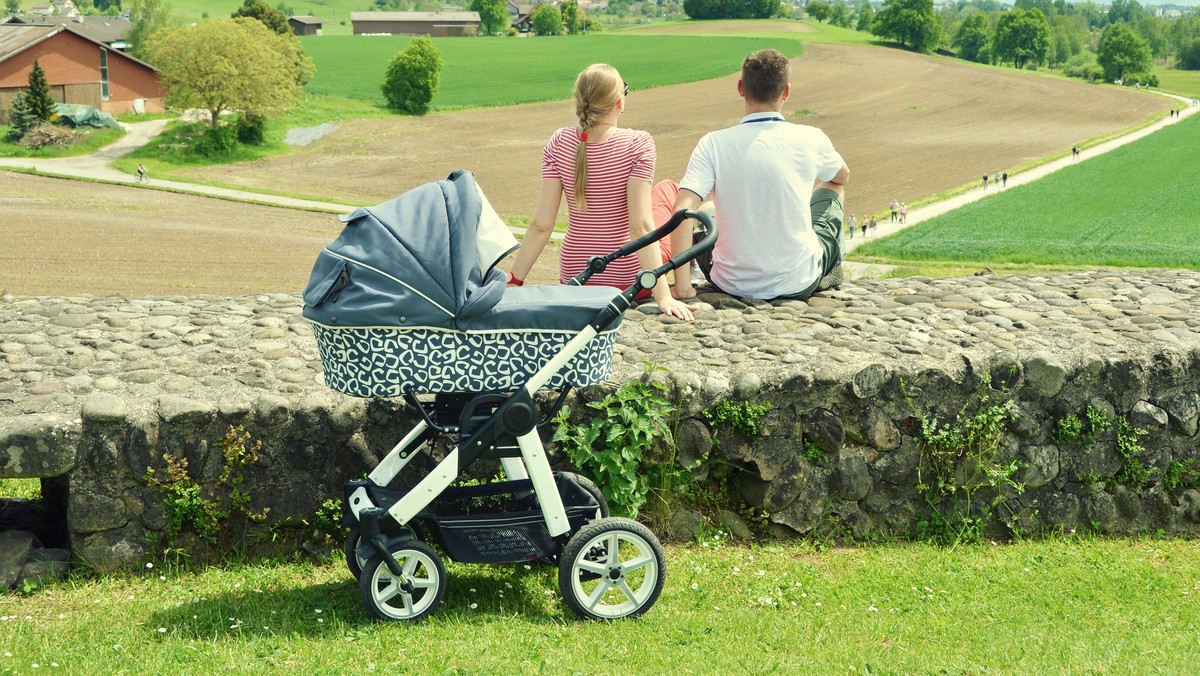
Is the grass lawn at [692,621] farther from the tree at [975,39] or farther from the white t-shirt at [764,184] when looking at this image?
the tree at [975,39]

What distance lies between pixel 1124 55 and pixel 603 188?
414ft

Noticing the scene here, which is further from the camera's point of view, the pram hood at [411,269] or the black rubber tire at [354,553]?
the black rubber tire at [354,553]

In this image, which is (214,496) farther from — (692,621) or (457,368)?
Result: (692,621)

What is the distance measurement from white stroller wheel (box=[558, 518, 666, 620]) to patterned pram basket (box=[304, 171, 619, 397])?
0.63 metres

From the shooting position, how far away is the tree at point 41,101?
161ft

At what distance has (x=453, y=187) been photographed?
184 inches

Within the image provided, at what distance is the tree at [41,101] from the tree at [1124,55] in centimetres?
10295

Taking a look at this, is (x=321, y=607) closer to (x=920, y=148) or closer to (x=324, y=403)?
(x=324, y=403)

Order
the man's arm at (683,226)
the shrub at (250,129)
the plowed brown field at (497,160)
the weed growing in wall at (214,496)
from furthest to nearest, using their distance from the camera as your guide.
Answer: the shrub at (250,129)
the plowed brown field at (497,160)
the man's arm at (683,226)
the weed growing in wall at (214,496)

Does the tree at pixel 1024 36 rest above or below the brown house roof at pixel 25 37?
above

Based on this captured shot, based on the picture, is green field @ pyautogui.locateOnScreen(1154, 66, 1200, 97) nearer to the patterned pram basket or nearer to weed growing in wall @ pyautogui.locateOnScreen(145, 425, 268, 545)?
the patterned pram basket

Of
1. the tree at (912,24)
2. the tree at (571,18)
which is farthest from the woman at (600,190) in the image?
the tree at (571,18)

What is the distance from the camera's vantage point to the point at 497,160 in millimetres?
51188

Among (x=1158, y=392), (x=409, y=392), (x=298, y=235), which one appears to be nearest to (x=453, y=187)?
(x=409, y=392)
